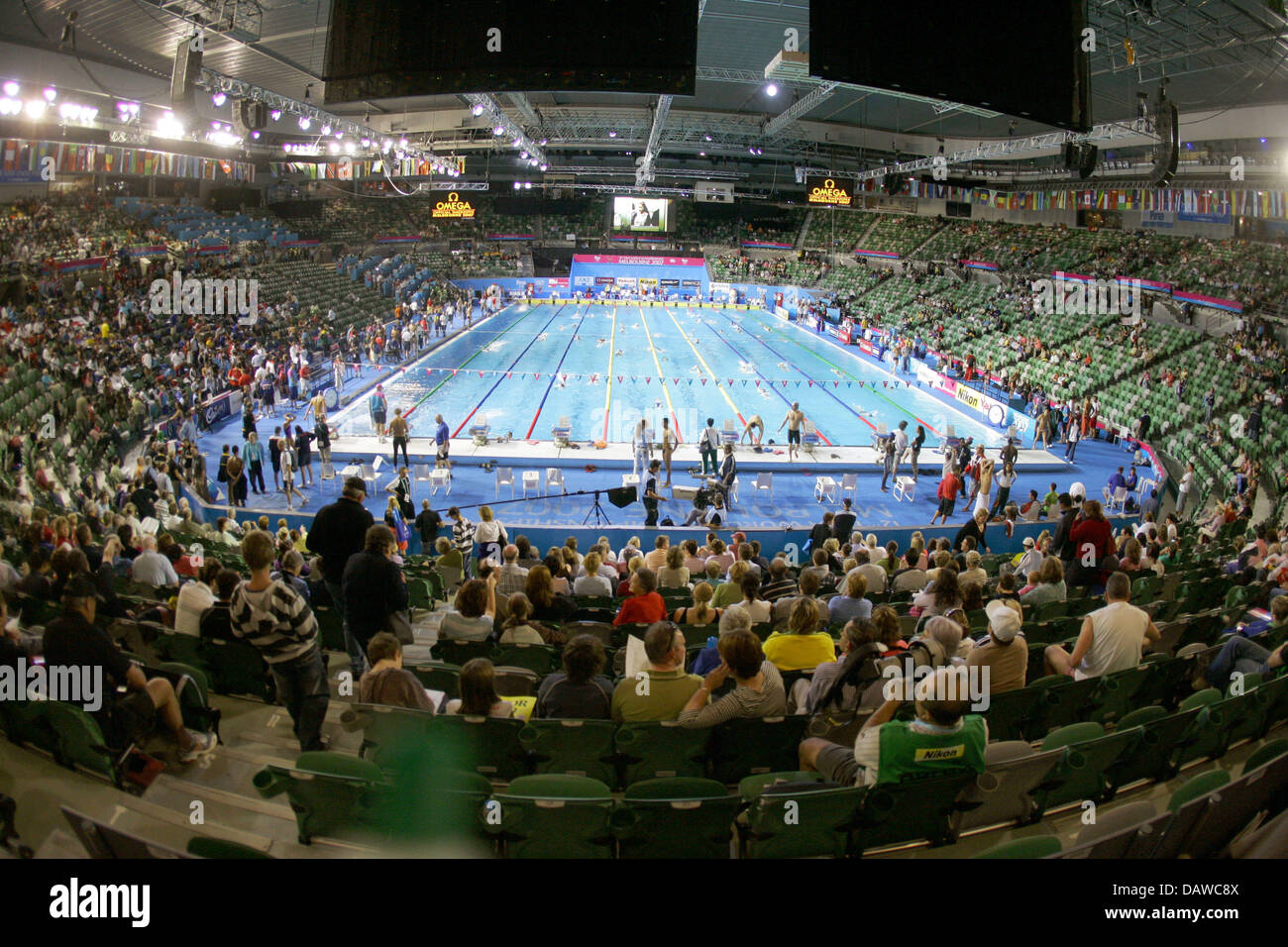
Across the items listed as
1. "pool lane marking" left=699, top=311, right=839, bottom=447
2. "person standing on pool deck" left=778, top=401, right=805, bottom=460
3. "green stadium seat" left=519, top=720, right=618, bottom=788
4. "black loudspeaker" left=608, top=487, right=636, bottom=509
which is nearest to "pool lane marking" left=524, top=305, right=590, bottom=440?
"person standing on pool deck" left=778, top=401, right=805, bottom=460

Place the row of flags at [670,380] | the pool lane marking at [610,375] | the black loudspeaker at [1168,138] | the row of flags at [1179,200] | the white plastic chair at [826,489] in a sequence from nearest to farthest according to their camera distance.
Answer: the black loudspeaker at [1168,138] < the white plastic chair at [826,489] < the pool lane marking at [610,375] < the row of flags at [1179,200] < the row of flags at [670,380]

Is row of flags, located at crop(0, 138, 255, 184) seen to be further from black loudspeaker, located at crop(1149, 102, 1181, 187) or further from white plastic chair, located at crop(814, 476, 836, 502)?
black loudspeaker, located at crop(1149, 102, 1181, 187)

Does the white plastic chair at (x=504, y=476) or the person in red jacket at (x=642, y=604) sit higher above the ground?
the white plastic chair at (x=504, y=476)

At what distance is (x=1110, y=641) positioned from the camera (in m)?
5.20

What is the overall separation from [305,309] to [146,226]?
326 inches

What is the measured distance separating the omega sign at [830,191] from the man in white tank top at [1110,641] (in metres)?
24.4

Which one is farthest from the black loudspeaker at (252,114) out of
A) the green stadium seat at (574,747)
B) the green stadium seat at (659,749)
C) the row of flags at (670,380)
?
the green stadium seat at (659,749)

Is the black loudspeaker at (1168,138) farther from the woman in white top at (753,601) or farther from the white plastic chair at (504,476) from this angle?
the white plastic chair at (504,476)

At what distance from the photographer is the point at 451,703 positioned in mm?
4207

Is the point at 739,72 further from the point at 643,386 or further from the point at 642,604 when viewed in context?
the point at 642,604

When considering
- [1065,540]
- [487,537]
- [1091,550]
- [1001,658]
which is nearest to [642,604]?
[1001,658]

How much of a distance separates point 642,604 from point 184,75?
11.9m

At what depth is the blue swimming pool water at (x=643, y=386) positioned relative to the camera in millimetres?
21906

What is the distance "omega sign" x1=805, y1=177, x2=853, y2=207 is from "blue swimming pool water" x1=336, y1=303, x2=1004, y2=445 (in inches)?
251
